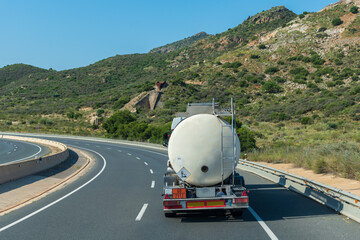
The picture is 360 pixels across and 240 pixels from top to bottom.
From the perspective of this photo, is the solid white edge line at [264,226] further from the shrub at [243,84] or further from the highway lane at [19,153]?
the shrub at [243,84]

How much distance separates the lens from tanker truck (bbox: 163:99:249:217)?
26.4 ft

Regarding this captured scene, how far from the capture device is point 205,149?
26.5 ft

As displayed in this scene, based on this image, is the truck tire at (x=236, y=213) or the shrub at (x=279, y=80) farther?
the shrub at (x=279, y=80)

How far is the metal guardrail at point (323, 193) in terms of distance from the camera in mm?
8359

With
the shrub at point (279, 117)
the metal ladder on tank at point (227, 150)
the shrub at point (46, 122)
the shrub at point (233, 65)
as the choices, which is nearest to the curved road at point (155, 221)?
the metal ladder on tank at point (227, 150)

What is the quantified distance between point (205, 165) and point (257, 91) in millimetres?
66362

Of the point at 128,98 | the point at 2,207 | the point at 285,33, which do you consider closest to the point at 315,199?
the point at 2,207

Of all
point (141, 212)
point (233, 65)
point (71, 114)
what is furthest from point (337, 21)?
point (141, 212)

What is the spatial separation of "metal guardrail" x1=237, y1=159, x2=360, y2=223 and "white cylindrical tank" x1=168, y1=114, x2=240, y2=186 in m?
3.14

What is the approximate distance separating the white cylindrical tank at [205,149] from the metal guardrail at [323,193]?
3.14 meters

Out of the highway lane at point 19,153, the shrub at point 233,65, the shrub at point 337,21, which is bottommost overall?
the highway lane at point 19,153

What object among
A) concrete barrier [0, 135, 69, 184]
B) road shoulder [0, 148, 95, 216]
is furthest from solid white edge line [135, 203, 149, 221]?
concrete barrier [0, 135, 69, 184]

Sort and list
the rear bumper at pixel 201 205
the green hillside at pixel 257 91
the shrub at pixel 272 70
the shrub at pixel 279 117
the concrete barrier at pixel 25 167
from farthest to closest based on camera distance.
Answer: the shrub at pixel 272 70
the shrub at pixel 279 117
the green hillside at pixel 257 91
the concrete barrier at pixel 25 167
the rear bumper at pixel 201 205

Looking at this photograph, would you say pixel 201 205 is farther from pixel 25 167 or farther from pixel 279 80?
pixel 279 80
